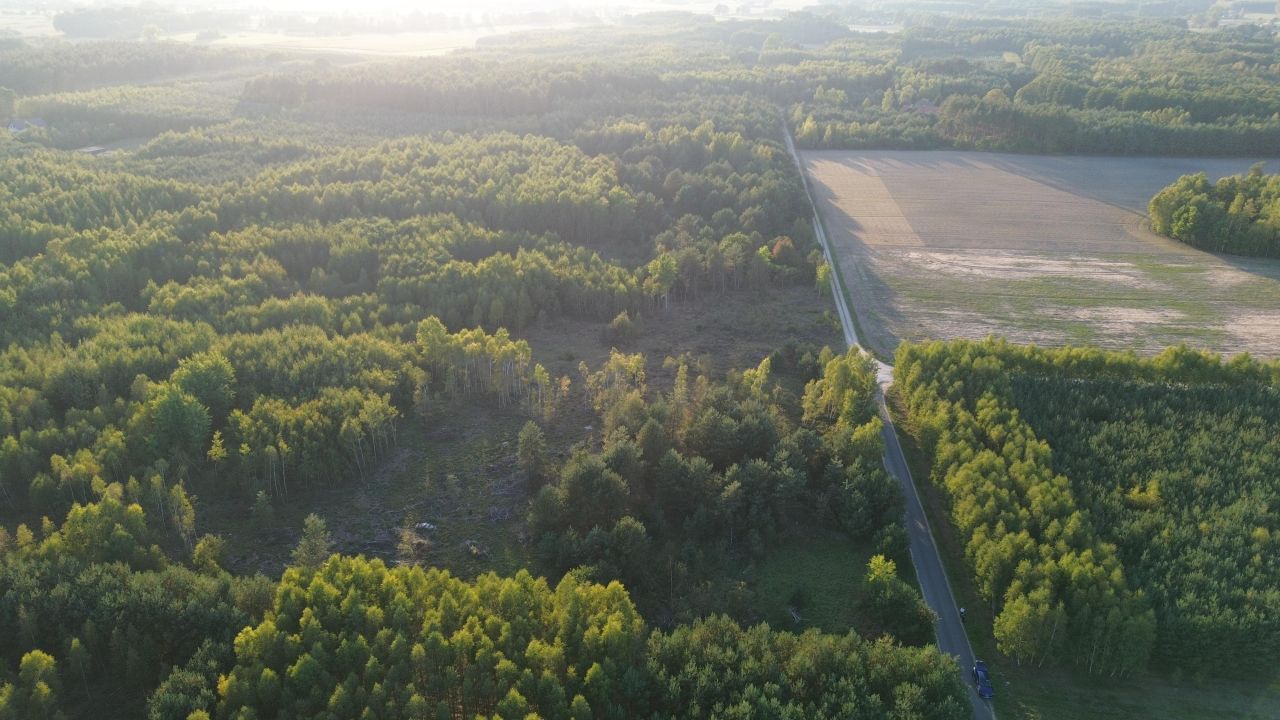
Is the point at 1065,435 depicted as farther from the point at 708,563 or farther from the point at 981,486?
the point at 708,563

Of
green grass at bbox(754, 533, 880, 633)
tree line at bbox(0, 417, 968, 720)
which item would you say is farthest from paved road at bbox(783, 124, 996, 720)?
tree line at bbox(0, 417, 968, 720)

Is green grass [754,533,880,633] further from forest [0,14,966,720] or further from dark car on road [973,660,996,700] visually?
dark car on road [973,660,996,700]

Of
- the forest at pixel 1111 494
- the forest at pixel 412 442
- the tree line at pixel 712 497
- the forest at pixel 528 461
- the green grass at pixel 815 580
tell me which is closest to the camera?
the forest at pixel 412 442

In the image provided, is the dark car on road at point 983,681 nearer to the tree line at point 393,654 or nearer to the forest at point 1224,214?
the tree line at point 393,654

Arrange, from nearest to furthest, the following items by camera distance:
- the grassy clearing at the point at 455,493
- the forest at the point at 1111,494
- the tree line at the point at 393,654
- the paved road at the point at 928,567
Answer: the tree line at the point at 393,654
the forest at the point at 1111,494
the paved road at the point at 928,567
the grassy clearing at the point at 455,493

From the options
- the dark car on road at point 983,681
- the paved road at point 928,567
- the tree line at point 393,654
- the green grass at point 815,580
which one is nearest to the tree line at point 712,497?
the green grass at point 815,580

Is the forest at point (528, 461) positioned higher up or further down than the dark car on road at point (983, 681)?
higher up
